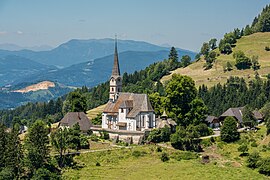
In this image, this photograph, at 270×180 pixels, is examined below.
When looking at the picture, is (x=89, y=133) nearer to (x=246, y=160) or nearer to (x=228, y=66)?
(x=246, y=160)

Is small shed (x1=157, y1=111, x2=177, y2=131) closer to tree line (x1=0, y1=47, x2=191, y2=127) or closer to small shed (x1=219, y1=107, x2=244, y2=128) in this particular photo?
small shed (x1=219, y1=107, x2=244, y2=128)

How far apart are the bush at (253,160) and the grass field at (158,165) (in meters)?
0.89

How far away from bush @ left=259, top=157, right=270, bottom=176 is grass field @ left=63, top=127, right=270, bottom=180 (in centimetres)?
87

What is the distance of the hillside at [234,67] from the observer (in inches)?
5728

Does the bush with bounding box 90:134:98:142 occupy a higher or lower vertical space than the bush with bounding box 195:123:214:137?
lower

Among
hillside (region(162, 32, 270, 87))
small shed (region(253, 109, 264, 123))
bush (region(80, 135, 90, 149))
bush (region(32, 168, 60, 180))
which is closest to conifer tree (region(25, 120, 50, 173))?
bush (region(32, 168, 60, 180))

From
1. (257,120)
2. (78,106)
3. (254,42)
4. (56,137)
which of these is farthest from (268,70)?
(56,137)

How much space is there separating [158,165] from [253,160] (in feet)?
43.3

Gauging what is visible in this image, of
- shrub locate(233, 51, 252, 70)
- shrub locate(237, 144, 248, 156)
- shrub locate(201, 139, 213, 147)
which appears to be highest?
shrub locate(233, 51, 252, 70)

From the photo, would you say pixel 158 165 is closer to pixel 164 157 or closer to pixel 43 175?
pixel 164 157

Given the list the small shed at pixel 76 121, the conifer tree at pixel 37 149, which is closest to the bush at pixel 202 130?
the small shed at pixel 76 121

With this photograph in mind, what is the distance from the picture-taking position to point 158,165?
210 ft

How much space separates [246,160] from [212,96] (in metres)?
49.8

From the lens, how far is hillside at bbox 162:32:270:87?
145500 millimetres
